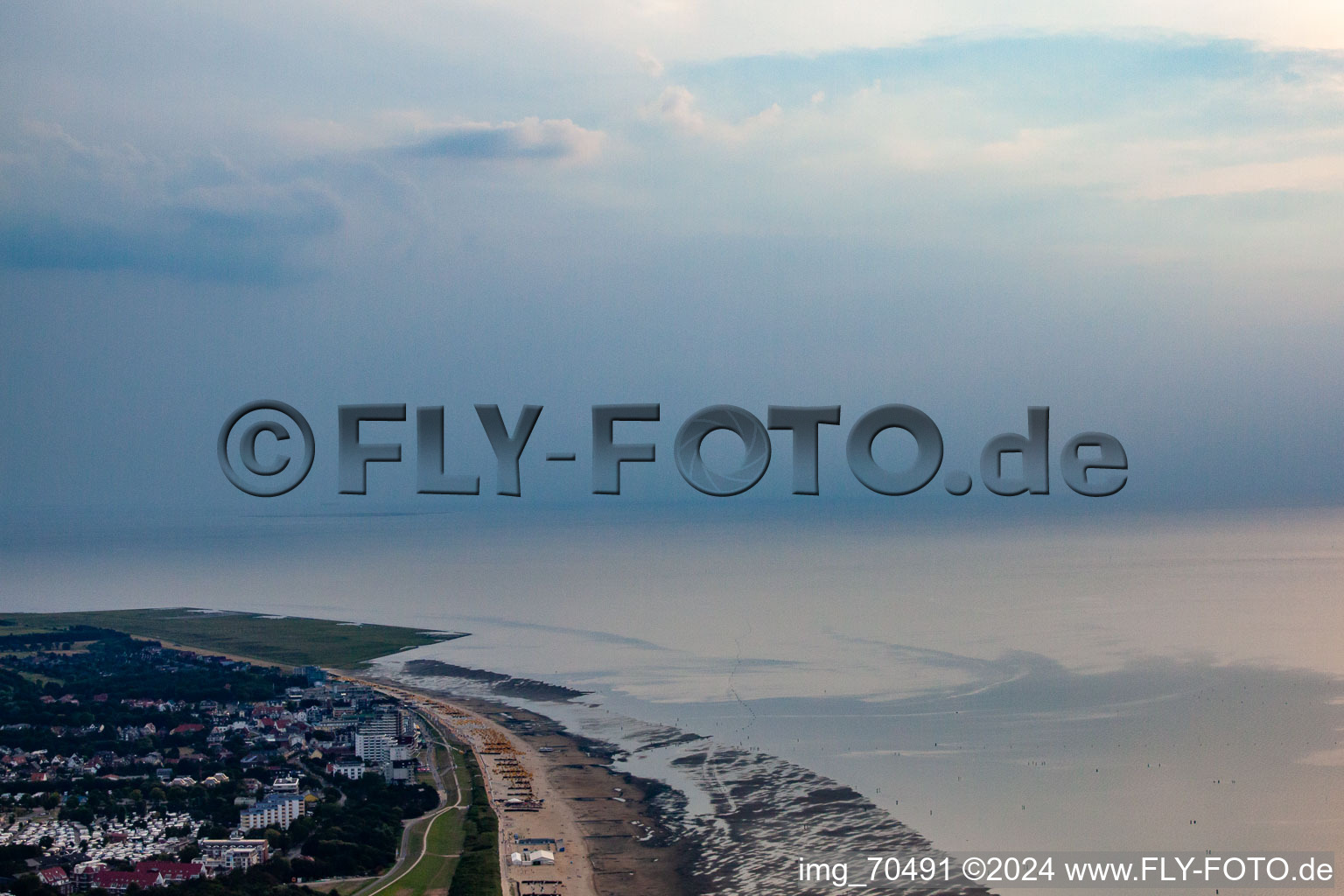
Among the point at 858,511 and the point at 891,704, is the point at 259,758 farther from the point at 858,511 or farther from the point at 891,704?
the point at 858,511

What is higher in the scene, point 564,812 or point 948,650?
point 948,650

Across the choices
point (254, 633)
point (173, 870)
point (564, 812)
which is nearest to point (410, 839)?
point (564, 812)

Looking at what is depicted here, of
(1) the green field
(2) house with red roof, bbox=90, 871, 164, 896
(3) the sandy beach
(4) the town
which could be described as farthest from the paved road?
(1) the green field

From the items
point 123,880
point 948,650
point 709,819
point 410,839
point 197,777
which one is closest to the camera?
point 123,880

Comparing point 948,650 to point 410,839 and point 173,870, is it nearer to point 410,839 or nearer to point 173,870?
point 410,839

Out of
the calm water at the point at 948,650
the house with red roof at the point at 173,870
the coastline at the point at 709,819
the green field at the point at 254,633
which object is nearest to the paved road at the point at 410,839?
the coastline at the point at 709,819

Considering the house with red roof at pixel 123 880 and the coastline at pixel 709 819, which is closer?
the house with red roof at pixel 123 880

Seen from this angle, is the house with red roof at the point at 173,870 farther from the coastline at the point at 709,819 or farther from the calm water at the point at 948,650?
the calm water at the point at 948,650

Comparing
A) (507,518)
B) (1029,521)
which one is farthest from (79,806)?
(507,518)
